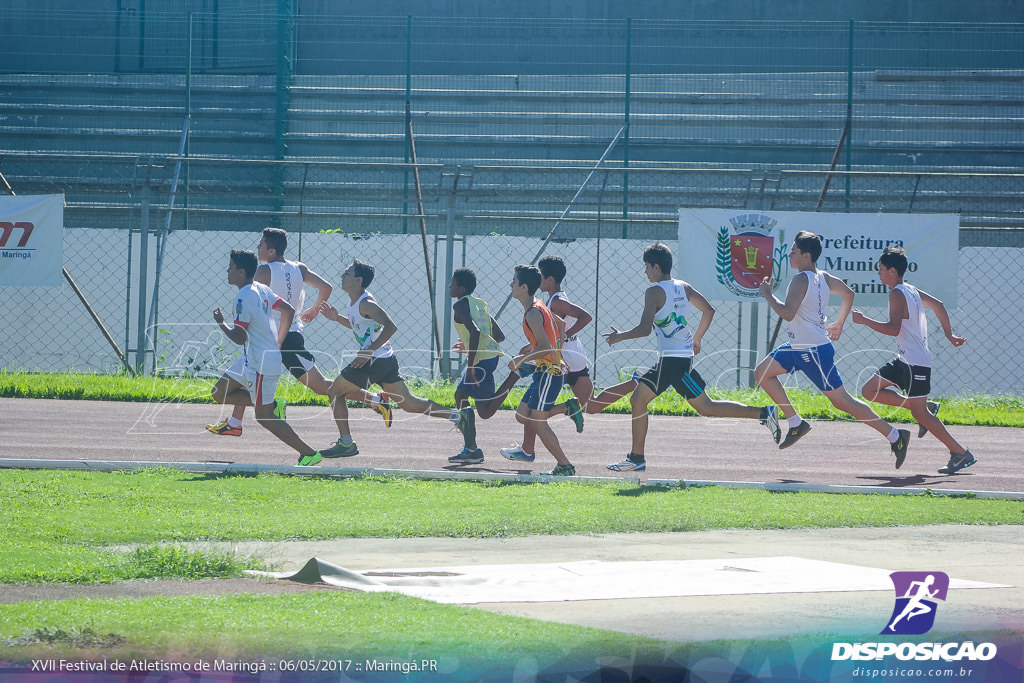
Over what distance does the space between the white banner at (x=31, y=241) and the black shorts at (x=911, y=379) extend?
10860 millimetres

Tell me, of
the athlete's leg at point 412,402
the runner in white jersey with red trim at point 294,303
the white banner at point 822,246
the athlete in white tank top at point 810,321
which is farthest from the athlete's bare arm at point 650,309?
the white banner at point 822,246

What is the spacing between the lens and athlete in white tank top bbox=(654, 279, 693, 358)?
9.52m

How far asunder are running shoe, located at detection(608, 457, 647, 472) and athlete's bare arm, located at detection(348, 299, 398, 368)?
2.15 m

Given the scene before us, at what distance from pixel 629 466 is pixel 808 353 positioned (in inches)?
69.3

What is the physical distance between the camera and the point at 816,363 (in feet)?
31.4

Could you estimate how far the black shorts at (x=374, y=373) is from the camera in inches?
385

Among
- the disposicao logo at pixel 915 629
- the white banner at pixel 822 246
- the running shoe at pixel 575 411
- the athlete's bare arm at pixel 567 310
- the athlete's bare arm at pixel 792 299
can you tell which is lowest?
the disposicao logo at pixel 915 629

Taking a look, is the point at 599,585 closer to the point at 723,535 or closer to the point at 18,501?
the point at 723,535

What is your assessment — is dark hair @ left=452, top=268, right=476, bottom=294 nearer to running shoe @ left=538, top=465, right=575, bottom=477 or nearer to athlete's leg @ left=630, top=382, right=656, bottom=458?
athlete's leg @ left=630, top=382, right=656, bottom=458

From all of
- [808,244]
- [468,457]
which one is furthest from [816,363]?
[468,457]

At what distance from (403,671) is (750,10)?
73.8 ft

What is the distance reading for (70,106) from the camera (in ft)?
73.7

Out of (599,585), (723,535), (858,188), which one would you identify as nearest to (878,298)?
(858,188)

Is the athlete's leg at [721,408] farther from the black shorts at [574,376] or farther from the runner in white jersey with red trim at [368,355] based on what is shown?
the runner in white jersey with red trim at [368,355]
